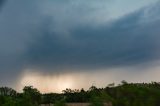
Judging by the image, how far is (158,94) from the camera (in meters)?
51.6

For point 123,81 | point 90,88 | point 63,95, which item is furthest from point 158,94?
point 63,95

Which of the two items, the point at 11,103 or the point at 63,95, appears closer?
the point at 11,103

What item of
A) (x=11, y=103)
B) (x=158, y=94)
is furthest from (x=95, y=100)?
(x=11, y=103)

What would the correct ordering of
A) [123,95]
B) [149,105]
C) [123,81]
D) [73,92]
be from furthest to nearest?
[73,92] → [123,81] → [123,95] → [149,105]

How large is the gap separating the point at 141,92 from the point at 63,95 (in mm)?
36466

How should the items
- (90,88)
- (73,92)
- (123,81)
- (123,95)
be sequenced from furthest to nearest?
(73,92)
(90,88)
(123,81)
(123,95)

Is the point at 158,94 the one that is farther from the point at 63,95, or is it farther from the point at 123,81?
the point at 63,95

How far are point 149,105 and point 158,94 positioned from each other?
6.84 feet

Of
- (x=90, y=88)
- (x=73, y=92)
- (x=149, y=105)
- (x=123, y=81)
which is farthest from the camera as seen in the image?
(x=73, y=92)

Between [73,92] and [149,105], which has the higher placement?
[73,92]

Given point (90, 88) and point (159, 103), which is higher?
point (90, 88)

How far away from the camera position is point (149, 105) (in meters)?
50.6

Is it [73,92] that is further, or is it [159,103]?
[73,92]

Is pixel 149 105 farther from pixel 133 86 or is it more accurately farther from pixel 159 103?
pixel 133 86
